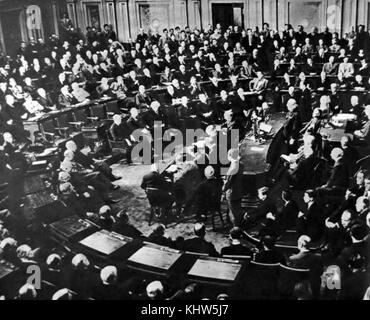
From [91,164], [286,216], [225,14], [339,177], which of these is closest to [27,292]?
[286,216]

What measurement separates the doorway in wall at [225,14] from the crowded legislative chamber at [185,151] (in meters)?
0.05

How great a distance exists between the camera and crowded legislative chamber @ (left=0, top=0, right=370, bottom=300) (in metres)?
6.29

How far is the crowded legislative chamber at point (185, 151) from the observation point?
248 inches

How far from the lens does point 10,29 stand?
683 inches

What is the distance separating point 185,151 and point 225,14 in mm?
7694

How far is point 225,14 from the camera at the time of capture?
17250mm

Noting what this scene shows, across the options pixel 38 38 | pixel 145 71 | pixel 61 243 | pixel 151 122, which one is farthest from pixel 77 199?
pixel 38 38

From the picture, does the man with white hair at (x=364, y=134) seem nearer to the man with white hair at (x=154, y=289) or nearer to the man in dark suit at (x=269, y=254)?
the man in dark suit at (x=269, y=254)

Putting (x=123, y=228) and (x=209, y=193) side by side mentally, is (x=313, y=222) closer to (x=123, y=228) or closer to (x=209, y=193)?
(x=209, y=193)

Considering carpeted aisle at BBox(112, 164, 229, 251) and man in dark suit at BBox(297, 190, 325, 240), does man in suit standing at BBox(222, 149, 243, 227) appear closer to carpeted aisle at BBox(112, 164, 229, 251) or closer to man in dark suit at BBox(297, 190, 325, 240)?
carpeted aisle at BBox(112, 164, 229, 251)

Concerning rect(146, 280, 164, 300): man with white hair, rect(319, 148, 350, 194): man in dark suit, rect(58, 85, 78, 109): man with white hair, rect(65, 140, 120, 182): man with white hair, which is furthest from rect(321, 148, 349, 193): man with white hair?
rect(58, 85, 78, 109): man with white hair

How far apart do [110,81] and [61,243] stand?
805cm

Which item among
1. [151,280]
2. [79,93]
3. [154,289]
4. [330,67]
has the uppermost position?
[330,67]
